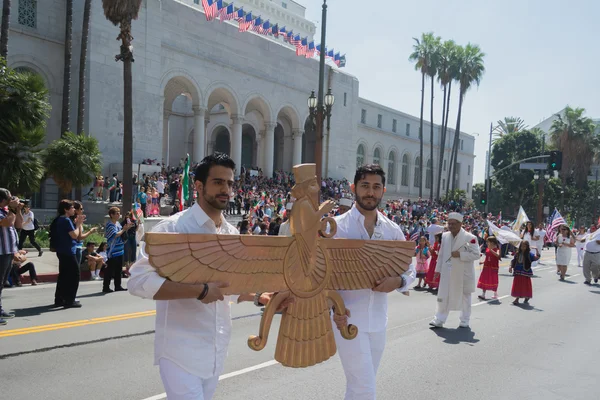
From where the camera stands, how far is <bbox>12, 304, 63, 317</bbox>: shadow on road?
7845 millimetres

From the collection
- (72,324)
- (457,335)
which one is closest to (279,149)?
(457,335)

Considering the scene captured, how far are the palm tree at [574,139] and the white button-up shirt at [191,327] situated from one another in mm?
57109

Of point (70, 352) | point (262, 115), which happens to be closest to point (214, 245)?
point (70, 352)

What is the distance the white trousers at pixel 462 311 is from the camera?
826 centimetres

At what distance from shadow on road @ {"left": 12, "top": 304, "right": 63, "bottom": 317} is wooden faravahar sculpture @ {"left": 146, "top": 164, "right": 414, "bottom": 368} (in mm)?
6764

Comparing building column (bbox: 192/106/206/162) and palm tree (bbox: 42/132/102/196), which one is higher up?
building column (bbox: 192/106/206/162)

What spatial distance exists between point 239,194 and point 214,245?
25.0m

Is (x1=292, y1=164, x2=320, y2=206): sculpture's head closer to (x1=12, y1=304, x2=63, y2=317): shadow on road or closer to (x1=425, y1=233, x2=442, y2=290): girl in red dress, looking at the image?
(x1=12, y1=304, x2=63, y2=317): shadow on road

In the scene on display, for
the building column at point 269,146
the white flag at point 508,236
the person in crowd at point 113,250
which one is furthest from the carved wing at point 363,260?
the building column at point 269,146

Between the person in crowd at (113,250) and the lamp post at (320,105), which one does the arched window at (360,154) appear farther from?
the person in crowd at (113,250)

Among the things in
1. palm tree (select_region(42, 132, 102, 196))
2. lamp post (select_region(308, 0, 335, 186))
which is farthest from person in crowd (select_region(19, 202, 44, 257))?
lamp post (select_region(308, 0, 335, 186))

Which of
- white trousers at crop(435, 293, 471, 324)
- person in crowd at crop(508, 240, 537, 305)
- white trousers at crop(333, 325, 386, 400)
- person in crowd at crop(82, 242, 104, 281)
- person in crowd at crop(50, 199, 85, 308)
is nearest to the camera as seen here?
white trousers at crop(333, 325, 386, 400)

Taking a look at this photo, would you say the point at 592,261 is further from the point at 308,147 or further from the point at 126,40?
the point at 308,147

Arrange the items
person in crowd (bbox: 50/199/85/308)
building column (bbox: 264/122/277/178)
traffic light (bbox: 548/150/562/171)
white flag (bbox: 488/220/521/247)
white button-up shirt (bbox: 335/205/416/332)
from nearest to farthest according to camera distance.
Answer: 1. white button-up shirt (bbox: 335/205/416/332)
2. person in crowd (bbox: 50/199/85/308)
3. white flag (bbox: 488/220/521/247)
4. traffic light (bbox: 548/150/562/171)
5. building column (bbox: 264/122/277/178)
